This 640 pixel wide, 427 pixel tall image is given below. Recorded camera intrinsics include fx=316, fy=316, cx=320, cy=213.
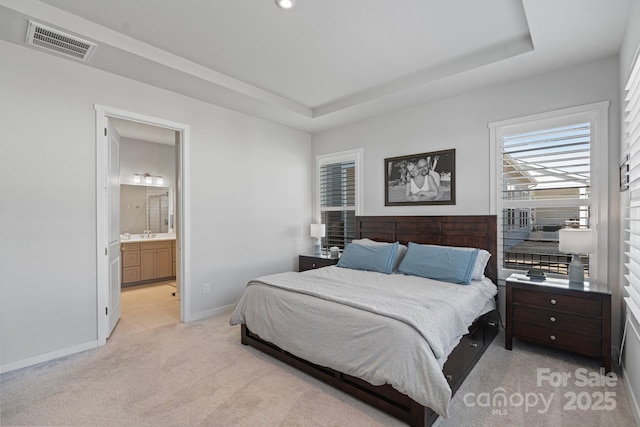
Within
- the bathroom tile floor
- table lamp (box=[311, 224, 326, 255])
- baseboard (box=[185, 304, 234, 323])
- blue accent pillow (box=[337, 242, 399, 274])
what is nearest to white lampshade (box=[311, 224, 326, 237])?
table lamp (box=[311, 224, 326, 255])

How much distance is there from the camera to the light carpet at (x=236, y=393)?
198 cm

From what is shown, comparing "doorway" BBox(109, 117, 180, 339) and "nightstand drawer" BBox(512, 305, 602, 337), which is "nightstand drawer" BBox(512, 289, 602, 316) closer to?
"nightstand drawer" BBox(512, 305, 602, 337)

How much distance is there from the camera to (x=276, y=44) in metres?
2.84

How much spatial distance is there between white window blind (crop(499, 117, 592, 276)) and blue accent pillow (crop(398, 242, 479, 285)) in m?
0.61

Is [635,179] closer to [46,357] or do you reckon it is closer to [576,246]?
[576,246]

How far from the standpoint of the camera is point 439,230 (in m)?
3.81

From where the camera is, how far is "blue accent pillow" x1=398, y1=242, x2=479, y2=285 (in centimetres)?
304

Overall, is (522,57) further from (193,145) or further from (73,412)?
(73,412)

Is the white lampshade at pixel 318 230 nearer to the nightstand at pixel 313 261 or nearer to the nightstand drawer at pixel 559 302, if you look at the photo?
the nightstand at pixel 313 261

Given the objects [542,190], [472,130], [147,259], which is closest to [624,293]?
[542,190]

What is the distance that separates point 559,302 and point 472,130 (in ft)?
6.47

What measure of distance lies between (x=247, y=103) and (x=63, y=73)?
1788 mm

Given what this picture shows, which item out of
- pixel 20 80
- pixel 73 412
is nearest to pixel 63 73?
pixel 20 80

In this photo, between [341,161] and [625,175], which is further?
[341,161]
